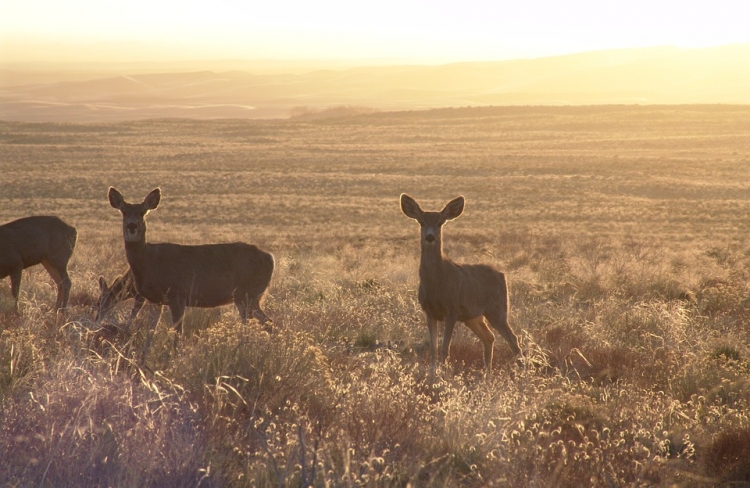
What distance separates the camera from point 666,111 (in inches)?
3868

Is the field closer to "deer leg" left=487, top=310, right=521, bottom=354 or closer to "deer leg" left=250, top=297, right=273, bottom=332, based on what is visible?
"deer leg" left=487, top=310, right=521, bottom=354

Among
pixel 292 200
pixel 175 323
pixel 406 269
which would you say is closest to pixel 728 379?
pixel 175 323

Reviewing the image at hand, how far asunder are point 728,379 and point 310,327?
4476 millimetres

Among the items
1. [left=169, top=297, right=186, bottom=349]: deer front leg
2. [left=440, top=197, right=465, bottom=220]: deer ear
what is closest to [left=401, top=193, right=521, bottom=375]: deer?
[left=440, top=197, right=465, bottom=220]: deer ear

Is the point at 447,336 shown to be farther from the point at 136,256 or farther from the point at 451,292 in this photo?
the point at 136,256

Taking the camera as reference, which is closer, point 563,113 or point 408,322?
point 408,322

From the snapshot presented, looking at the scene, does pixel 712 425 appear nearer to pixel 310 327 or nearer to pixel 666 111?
pixel 310 327

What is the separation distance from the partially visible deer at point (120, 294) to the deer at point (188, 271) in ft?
0.88

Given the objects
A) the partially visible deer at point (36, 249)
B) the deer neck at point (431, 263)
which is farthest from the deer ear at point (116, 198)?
the deer neck at point (431, 263)

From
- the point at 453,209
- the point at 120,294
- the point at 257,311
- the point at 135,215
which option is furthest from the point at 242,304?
the point at 453,209

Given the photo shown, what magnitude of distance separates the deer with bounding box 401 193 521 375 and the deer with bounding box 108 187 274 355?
190cm

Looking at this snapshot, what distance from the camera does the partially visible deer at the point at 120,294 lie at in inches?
390

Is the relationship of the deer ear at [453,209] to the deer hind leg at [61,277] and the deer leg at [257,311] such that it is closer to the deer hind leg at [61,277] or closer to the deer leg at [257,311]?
the deer leg at [257,311]

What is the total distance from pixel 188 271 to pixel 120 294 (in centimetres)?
111
